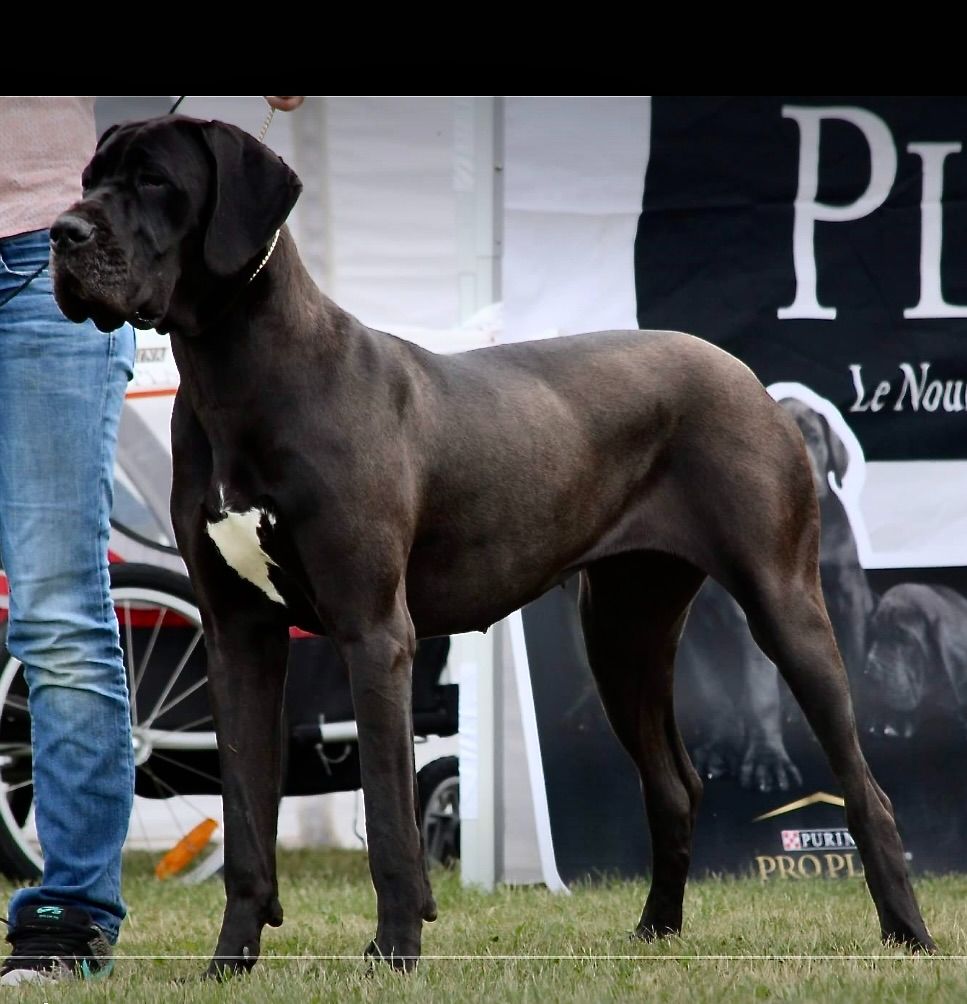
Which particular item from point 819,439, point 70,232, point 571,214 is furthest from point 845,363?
point 70,232

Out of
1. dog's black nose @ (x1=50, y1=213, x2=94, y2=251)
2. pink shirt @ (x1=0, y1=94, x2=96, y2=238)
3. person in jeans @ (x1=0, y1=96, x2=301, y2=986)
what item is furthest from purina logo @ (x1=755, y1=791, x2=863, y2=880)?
dog's black nose @ (x1=50, y1=213, x2=94, y2=251)

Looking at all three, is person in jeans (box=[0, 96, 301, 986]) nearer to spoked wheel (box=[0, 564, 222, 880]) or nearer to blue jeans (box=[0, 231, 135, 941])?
blue jeans (box=[0, 231, 135, 941])

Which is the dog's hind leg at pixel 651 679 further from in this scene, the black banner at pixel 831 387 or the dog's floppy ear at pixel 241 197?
the dog's floppy ear at pixel 241 197

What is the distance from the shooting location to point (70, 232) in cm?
295

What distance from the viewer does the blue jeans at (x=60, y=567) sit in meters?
3.51

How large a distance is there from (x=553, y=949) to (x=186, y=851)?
86.8 inches

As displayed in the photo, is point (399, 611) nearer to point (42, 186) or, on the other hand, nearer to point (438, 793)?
point (42, 186)

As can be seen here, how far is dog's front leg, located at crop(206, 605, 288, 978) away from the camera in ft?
11.3

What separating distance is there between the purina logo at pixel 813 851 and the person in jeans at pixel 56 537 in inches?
97.3

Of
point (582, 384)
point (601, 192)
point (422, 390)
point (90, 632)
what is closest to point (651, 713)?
point (582, 384)

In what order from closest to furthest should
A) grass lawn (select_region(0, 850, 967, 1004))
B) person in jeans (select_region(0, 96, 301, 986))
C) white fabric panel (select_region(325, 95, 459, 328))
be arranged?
grass lawn (select_region(0, 850, 967, 1004))
person in jeans (select_region(0, 96, 301, 986))
white fabric panel (select_region(325, 95, 459, 328))

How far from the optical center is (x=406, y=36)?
264 centimetres

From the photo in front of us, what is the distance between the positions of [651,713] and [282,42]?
2152 millimetres

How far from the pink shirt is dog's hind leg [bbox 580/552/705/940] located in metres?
1.62
